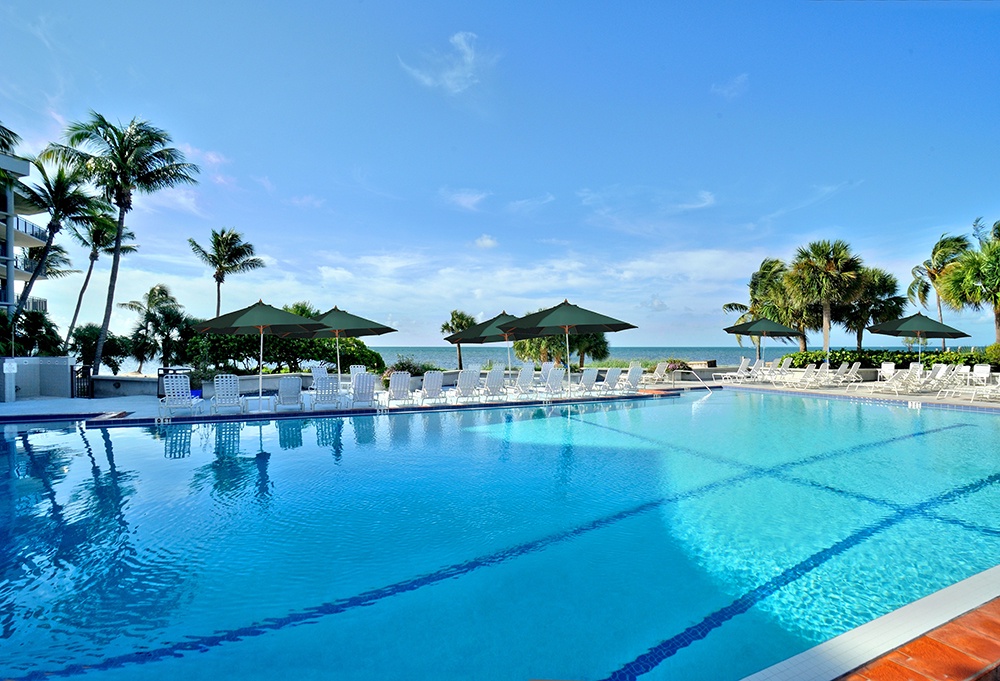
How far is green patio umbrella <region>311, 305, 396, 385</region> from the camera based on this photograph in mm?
14422

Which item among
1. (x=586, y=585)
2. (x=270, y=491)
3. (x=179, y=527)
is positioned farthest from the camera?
(x=270, y=491)

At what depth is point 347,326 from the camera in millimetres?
→ 14422

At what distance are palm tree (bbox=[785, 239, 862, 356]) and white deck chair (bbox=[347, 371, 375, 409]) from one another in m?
21.6

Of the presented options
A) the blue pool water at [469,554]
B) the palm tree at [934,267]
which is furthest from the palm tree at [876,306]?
the blue pool water at [469,554]

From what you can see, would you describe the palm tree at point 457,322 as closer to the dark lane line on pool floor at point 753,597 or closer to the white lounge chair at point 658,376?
the white lounge chair at point 658,376

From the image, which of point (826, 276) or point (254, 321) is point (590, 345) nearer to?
point (826, 276)

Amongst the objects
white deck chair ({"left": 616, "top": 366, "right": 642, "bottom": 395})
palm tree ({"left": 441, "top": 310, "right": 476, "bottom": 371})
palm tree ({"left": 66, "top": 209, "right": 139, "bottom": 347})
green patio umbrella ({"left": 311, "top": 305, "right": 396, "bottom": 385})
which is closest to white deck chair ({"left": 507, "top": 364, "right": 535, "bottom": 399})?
white deck chair ({"left": 616, "top": 366, "right": 642, "bottom": 395})

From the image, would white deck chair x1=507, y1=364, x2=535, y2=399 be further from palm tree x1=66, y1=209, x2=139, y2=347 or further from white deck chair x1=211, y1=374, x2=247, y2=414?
palm tree x1=66, y1=209, x2=139, y2=347

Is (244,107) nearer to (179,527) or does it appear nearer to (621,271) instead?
(179,527)

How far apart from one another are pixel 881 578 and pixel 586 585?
7.25 feet

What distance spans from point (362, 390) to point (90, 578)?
381 inches

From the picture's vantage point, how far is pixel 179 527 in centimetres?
502

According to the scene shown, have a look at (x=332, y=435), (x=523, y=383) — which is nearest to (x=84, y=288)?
(x=523, y=383)

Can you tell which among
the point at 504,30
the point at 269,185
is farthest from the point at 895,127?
the point at 269,185
